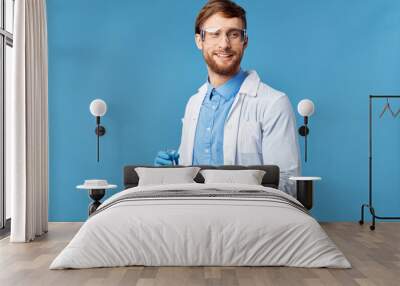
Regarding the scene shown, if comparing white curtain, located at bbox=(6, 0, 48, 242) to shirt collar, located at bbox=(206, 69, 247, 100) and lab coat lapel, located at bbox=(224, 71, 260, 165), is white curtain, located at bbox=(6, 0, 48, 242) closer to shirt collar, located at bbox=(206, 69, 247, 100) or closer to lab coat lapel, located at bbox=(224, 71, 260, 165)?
shirt collar, located at bbox=(206, 69, 247, 100)

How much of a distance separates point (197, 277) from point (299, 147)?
342cm

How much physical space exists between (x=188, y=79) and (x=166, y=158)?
1022mm

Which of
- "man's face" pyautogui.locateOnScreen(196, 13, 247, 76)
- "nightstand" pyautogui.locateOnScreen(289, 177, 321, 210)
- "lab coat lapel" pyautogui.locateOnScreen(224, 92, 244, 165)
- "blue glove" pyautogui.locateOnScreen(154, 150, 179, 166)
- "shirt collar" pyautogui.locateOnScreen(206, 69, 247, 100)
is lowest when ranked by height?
"nightstand" pyautogui.locateOnScreen(289, 177, 321, 210)

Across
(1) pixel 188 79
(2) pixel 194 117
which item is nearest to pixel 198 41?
(1) pixel 188 79

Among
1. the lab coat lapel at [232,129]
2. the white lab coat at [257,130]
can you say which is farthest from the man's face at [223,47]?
the lab coat lapel at [232,129]

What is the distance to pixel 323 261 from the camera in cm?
438

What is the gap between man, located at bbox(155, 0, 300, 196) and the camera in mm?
6953

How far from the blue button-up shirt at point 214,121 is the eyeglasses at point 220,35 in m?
0.40

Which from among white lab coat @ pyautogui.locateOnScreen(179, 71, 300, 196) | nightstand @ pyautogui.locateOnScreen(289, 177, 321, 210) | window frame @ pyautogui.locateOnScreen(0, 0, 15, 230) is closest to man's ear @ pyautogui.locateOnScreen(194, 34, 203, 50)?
white lab coat @ pyautogui.locateOnScreen(179, 71, 300, 196)

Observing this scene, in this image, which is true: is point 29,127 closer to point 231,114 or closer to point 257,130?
point 231,114

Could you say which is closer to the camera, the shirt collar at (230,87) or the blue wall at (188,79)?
the shirt collar at (230,87)

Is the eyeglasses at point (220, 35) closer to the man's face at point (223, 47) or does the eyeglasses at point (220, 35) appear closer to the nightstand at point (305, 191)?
the man's face at point (223, 47)

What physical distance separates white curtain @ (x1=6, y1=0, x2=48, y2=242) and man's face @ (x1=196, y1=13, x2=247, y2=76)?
6.38 feet

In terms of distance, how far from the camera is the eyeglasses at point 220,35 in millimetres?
7074
